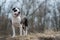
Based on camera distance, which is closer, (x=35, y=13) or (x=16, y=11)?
(x=16, y=11)

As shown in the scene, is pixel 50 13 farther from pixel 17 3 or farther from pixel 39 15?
pixel 17 3

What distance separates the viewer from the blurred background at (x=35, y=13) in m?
3.35

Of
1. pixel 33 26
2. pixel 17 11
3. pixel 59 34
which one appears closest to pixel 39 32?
pixel 33 26

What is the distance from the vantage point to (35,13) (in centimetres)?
341

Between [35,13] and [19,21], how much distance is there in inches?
13.8

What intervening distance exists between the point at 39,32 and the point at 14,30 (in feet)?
1.58

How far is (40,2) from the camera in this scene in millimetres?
3439

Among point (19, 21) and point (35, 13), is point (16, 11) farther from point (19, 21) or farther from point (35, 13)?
point (35, 13)

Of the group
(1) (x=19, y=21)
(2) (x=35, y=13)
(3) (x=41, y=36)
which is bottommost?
(3) (x=41, y=36)

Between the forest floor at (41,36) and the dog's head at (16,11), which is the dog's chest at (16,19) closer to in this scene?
the dog's head at (16,11)

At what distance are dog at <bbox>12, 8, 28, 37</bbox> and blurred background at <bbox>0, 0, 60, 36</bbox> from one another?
3.0 inches

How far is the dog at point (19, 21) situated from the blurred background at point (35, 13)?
0.08 meters

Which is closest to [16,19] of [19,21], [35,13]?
[19,21]

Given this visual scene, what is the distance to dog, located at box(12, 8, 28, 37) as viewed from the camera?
3324mm
